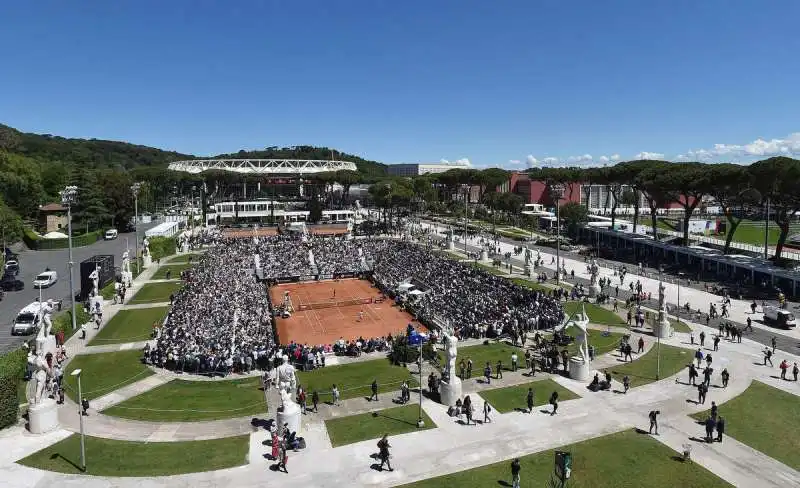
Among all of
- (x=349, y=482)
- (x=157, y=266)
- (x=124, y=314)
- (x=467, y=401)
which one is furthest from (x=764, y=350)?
(x=157, y=266)

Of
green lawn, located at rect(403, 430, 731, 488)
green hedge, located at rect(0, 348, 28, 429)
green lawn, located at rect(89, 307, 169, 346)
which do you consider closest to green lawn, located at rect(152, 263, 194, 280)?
green lawn, located at rect(89, 307, 169, 346)

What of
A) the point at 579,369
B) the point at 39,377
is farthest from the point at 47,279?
the point at 579,369

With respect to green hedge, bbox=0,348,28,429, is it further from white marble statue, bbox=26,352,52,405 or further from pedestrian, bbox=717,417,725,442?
pedestrian, bbox=717,417,725,442

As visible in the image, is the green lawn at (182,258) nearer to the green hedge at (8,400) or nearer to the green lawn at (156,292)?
the green lawn at (156,292)

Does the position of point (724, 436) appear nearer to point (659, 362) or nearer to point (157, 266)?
point (659, 362)

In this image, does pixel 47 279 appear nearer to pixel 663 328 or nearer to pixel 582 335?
pixel 582 335

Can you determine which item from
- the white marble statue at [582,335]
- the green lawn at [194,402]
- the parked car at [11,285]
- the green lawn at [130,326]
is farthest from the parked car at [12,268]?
the white marble statue at [582,335]
